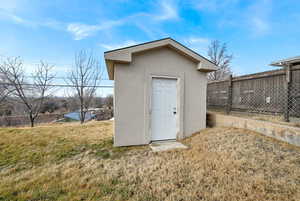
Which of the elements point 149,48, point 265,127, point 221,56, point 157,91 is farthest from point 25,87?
point 221,56

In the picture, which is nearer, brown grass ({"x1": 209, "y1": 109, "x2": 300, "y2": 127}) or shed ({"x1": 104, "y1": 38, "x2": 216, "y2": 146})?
brown grass ({"x1": 209, "y1": 109, "x2": 300, "y2": 127})

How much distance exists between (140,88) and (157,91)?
62 centimetres

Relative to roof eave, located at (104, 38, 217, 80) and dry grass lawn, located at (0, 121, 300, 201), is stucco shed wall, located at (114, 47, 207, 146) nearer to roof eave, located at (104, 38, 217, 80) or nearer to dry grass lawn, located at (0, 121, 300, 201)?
roof eave, located at (104, 38, 217, 80)

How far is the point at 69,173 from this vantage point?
7.85 ft

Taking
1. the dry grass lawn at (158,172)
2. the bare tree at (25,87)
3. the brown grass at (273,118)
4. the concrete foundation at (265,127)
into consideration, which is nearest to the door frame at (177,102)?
the dry grass lawn at (158,172)

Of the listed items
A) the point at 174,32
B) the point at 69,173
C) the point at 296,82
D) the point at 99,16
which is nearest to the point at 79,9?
the point at 99,16

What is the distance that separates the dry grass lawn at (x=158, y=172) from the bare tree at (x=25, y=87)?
7.98 meters

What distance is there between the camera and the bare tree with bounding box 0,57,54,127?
9.48 metres

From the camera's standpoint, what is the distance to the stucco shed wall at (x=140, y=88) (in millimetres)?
3695

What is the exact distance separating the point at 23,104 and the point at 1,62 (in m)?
3.79

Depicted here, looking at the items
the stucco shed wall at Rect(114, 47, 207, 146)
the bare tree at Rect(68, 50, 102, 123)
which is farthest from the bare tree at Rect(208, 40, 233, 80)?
the bare tree at Rect(68, 50, 102, 123)

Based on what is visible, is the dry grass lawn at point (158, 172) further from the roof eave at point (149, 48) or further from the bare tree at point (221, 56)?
the bare tree at point (221, 56)

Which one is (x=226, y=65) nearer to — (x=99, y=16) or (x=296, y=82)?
(x=296, y=82)

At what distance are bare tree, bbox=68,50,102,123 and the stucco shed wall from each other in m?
8.66
